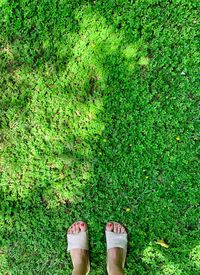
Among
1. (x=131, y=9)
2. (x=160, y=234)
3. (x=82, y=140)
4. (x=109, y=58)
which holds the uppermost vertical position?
(x=131, y=9)

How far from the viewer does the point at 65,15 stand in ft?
12.8

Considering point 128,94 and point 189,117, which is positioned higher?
point 128,94

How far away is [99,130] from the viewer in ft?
12.7

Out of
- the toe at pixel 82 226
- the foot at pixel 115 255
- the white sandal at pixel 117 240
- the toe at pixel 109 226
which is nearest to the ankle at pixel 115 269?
the foot at pixel 115 255

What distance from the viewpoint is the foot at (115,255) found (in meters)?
3.70

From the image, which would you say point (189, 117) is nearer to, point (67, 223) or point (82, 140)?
point (82, 140)

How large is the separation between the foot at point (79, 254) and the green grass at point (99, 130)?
74 mm

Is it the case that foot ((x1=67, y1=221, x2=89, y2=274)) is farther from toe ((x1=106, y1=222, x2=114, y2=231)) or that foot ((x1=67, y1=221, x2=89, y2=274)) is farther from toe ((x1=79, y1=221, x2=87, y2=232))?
toe ((x1=106, y1=222, x2=114, y2=231))

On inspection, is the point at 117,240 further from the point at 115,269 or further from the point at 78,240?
the point at 78,240

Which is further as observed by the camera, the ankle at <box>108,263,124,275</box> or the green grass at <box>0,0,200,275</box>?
the green grass at <box>0,0,200,275</box>

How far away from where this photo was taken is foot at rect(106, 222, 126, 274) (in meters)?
3.70

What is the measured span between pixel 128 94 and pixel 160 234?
1560mm

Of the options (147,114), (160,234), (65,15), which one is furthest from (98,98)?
(160,234)

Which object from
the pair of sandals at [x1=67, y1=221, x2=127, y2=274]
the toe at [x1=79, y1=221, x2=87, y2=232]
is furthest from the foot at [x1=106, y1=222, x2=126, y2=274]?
the toe at [x1=79, y1=221, x2=87, y2=232]
